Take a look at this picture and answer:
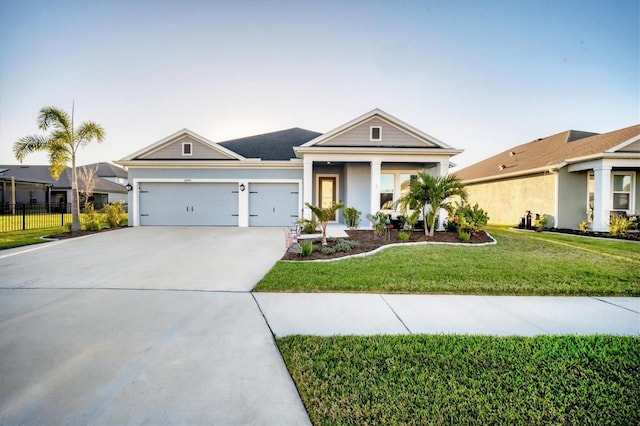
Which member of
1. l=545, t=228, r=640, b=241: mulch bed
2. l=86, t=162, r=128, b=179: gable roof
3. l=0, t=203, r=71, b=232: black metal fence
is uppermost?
l=86, t=162, r=128, b=179: gable roof

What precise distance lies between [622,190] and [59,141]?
24.4m

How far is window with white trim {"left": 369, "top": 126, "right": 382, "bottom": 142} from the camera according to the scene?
1265 centimetres

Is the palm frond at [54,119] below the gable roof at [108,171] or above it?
below

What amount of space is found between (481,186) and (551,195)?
6.04 meters

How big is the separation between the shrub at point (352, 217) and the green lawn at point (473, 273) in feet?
15.0

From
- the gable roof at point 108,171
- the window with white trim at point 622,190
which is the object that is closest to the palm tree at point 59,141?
the window with white trim at point 622,190

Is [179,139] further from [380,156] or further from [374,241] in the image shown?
[374,241]

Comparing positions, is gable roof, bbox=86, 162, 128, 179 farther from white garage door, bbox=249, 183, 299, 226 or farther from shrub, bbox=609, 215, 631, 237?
shrub, bbox=609, 215, 631, 237

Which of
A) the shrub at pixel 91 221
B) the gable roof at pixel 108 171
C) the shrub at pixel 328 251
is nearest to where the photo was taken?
the shrub at pixel 328 251

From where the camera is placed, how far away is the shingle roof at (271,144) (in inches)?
573

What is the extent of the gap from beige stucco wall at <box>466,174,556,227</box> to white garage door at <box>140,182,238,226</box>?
1523 cm

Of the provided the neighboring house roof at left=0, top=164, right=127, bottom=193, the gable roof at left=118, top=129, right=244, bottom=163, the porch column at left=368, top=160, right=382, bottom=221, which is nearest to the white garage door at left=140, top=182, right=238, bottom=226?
the gable roof at left=118, top=129, right=244, bottom=163

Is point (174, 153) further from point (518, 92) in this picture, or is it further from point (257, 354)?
point (518, 92)

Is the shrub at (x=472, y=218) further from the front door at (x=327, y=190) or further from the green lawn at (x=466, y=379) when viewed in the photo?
the green lawn at (x=466, y=379)
